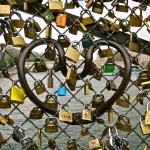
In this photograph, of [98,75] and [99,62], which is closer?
[98,75]

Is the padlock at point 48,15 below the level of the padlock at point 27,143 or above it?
above

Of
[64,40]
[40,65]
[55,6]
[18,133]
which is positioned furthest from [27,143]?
[55,6]

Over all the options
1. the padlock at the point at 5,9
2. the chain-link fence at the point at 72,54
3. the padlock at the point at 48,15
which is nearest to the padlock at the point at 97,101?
the chain-link fence at the point at 72,54

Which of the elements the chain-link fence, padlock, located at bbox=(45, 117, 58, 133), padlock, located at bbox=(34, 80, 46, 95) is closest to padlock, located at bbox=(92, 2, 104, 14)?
the chain-link fence

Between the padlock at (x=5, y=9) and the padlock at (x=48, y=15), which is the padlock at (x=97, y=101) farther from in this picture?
the padlock at (x=5, y=9)

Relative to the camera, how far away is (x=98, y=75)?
1.44 m

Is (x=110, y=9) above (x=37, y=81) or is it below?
above

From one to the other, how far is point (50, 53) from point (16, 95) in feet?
0.70

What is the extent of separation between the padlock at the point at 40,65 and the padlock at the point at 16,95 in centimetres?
11

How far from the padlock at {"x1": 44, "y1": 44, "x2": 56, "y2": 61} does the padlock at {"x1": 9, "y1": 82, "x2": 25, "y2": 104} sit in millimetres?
170

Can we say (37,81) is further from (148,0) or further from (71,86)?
(148,0)

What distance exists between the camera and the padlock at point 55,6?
4.48ft

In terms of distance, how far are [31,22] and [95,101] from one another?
0.41 meters

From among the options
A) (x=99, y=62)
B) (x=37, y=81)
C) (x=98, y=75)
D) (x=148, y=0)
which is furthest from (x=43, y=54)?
(x=148, y=0)
